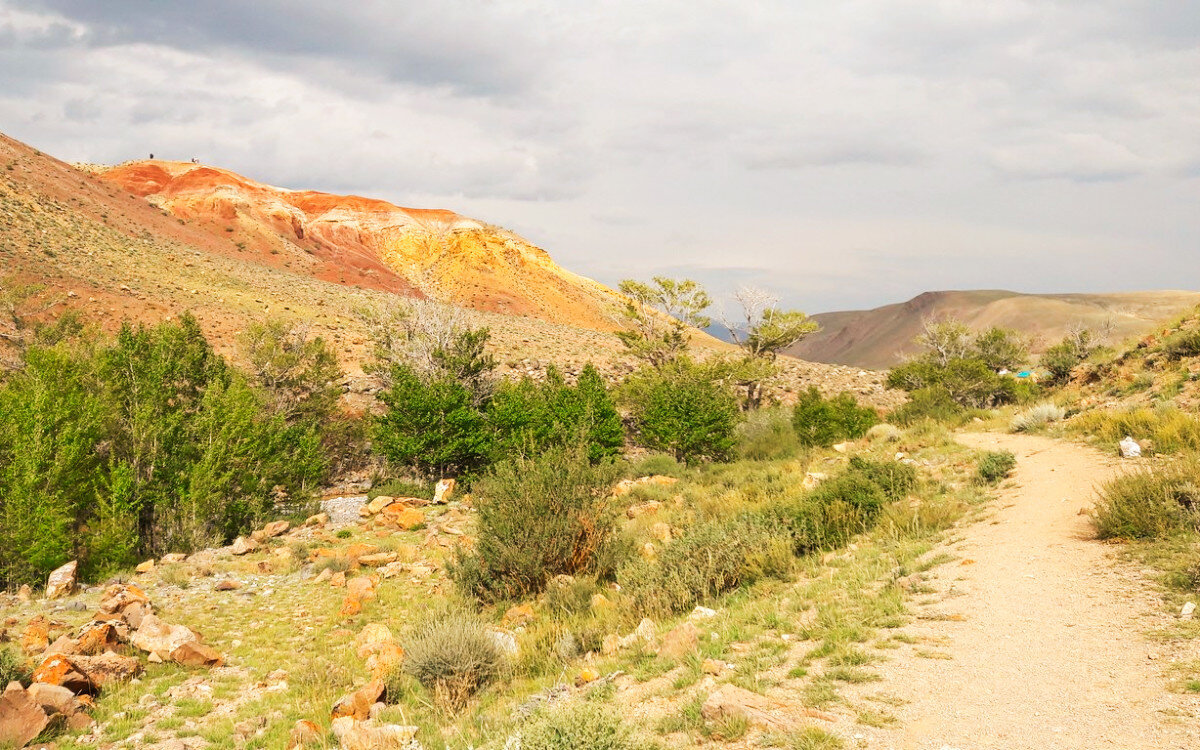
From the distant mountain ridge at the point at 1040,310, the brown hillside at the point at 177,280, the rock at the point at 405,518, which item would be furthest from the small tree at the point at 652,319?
the distant mountain ridge at the point at 1040,310

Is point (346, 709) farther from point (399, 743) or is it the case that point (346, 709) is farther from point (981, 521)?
point (981, 521)

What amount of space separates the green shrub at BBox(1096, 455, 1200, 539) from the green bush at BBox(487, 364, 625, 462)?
13690 mm

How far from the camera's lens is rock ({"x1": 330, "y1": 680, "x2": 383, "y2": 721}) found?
263 inches

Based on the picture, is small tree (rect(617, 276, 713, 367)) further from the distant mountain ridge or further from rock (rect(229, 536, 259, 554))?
the distant mountain ridge

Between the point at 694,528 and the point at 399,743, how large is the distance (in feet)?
18.0

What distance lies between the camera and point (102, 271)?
35.0 metres

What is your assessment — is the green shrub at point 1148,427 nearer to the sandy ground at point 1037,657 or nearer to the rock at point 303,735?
the sandy ground at point 1037,657

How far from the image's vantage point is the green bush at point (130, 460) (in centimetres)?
1252

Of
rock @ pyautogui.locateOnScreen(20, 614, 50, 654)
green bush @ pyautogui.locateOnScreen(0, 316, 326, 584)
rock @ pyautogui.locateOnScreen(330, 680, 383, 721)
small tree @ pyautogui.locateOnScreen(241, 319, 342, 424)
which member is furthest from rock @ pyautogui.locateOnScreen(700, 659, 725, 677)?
small tree @ pyautogui.locateOnScreen(241, 319, 342, 424)

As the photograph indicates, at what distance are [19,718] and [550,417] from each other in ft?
52.2

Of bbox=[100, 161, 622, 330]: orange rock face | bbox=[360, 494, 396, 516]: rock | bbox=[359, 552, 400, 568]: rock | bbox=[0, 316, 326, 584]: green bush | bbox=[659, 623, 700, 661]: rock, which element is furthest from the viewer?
bbox=[100, 161, 622, 330]: orange rock face

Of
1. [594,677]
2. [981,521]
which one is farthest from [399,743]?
[981,521]

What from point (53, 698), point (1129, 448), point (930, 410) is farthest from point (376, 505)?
point (930, 410)

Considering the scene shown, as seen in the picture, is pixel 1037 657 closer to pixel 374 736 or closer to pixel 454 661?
pixel 454 661
